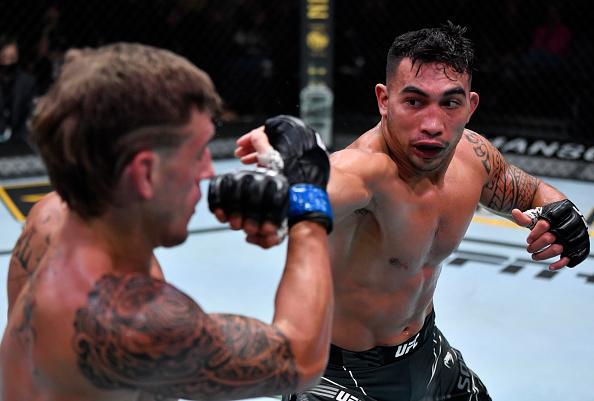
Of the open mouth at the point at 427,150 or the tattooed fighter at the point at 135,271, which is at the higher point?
the tattooed fighter at the point at 135,271

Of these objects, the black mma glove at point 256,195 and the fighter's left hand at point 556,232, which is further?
the fighter's left hand at point 556,232

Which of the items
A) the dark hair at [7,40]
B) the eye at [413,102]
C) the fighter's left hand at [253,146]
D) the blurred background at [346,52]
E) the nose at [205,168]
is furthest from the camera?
the dark hair at [7,40]

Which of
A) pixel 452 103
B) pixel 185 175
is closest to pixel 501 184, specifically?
pixel 452 103

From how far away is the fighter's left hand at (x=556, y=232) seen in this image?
91.0 inches

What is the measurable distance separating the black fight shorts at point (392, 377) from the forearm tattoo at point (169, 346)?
870 millimetres

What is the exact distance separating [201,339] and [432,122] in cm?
106

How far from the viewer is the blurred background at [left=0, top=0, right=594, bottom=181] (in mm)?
6250

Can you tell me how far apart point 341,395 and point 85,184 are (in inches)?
45.2

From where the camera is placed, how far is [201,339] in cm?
131

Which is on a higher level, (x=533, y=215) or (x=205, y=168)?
(x=205, y=168)

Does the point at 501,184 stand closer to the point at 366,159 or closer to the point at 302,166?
the point at 366,159

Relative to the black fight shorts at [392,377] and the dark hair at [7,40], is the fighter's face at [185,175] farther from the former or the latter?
the dark hair at [7,40]

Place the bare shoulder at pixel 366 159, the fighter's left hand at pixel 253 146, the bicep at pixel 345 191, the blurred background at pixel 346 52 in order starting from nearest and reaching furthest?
1. the fighter's left hand at pixel 253 146
2. the bicep at pixel 345 191
3. the bare shoulder at pixel 366 159
4. the blurred background at pixel 346 52

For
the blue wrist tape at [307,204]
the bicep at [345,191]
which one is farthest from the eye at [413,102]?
the blue wrist tape at [307,204]
